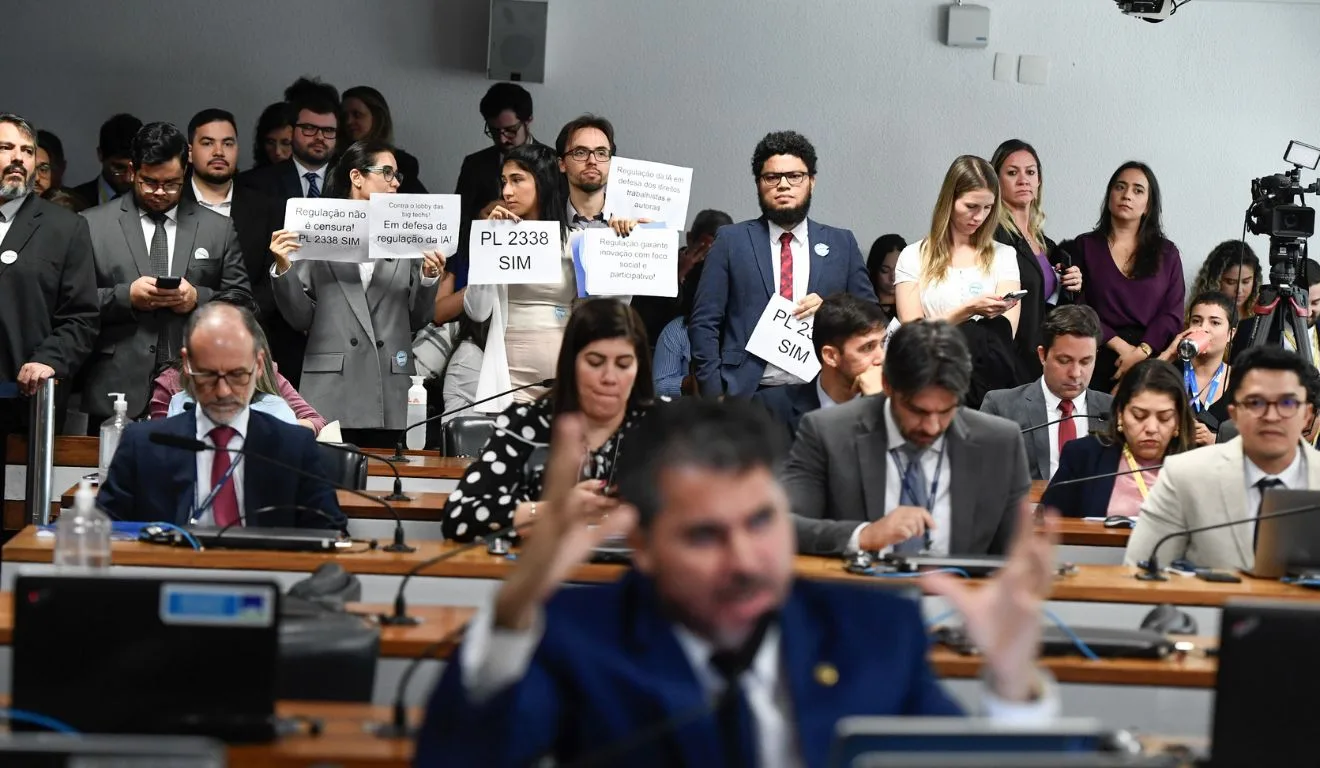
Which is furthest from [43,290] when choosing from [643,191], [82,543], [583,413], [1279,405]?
[1279,405]

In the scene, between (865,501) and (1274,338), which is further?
(1274,338)

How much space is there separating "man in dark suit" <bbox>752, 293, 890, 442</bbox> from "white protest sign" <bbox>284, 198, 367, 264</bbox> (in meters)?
1.58

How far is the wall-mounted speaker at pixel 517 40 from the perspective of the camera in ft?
28.3

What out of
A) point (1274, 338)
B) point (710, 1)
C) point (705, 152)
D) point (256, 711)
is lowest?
point (256, 711)

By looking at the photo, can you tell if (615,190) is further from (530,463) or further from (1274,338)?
(1274,338)

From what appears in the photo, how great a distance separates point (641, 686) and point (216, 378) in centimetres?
260

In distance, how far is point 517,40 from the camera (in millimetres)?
8664

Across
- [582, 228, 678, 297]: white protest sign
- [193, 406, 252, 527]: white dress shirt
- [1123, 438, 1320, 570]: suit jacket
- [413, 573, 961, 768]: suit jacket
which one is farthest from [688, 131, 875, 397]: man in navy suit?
[413, 573, 961, 768]: suit jacket

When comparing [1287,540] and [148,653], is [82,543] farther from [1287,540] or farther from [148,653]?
[1287,540]

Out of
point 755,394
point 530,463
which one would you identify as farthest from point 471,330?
point 530,463

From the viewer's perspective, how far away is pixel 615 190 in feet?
20.7

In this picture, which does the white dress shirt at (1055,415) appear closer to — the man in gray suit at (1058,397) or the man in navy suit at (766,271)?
the man in gray suit at (1058,397)

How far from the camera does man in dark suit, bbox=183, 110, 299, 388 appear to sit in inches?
257

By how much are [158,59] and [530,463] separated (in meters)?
5.06
